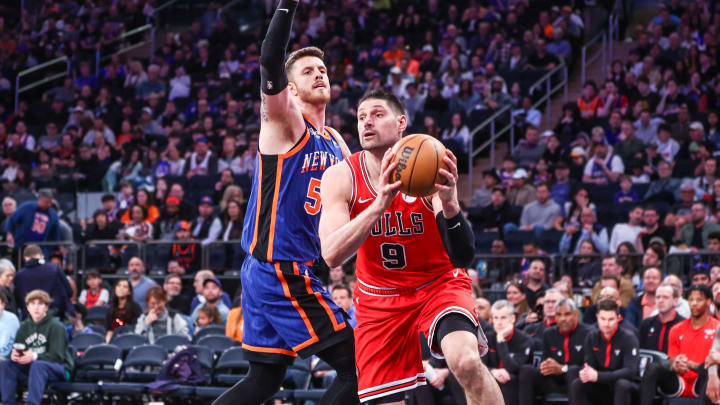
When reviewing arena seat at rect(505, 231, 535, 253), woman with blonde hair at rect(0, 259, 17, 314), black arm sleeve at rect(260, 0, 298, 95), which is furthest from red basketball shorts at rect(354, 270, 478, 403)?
arena seat at rect(505, 231, 535, 253)

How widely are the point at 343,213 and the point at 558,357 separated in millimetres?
5559

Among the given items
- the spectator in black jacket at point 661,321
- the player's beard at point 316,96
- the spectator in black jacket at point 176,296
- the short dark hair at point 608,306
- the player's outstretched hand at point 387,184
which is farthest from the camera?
the spectator in black jacket at point 176,296

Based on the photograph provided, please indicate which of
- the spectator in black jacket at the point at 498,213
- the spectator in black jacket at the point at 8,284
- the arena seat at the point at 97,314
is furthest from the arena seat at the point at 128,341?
the spectator in black jacket at the point at 498,213

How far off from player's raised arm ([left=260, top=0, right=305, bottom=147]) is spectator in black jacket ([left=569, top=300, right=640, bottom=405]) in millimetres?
5136

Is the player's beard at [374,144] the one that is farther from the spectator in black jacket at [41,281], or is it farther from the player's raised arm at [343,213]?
the spectator in black jacket at [41,281]

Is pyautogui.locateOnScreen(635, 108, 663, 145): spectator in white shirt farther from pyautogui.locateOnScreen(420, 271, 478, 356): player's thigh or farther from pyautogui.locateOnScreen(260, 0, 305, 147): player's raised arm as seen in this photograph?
pyautogui.locateOnScreen(260, 0, 305, 147): player's raised arm

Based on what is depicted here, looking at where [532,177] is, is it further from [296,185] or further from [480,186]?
[296,185]

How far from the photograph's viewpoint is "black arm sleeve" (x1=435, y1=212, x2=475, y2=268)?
5.01 m

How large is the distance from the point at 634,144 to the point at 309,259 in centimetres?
1059

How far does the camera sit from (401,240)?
212 inches

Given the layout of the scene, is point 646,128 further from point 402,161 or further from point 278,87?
point 402,161

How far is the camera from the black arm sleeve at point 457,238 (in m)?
5.01

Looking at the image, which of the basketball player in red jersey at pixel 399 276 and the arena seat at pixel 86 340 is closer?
the basketball player in red jersey at pixel 399 276

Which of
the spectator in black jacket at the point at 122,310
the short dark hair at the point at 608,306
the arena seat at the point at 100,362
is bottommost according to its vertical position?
the arena seat at the point at 100,362
